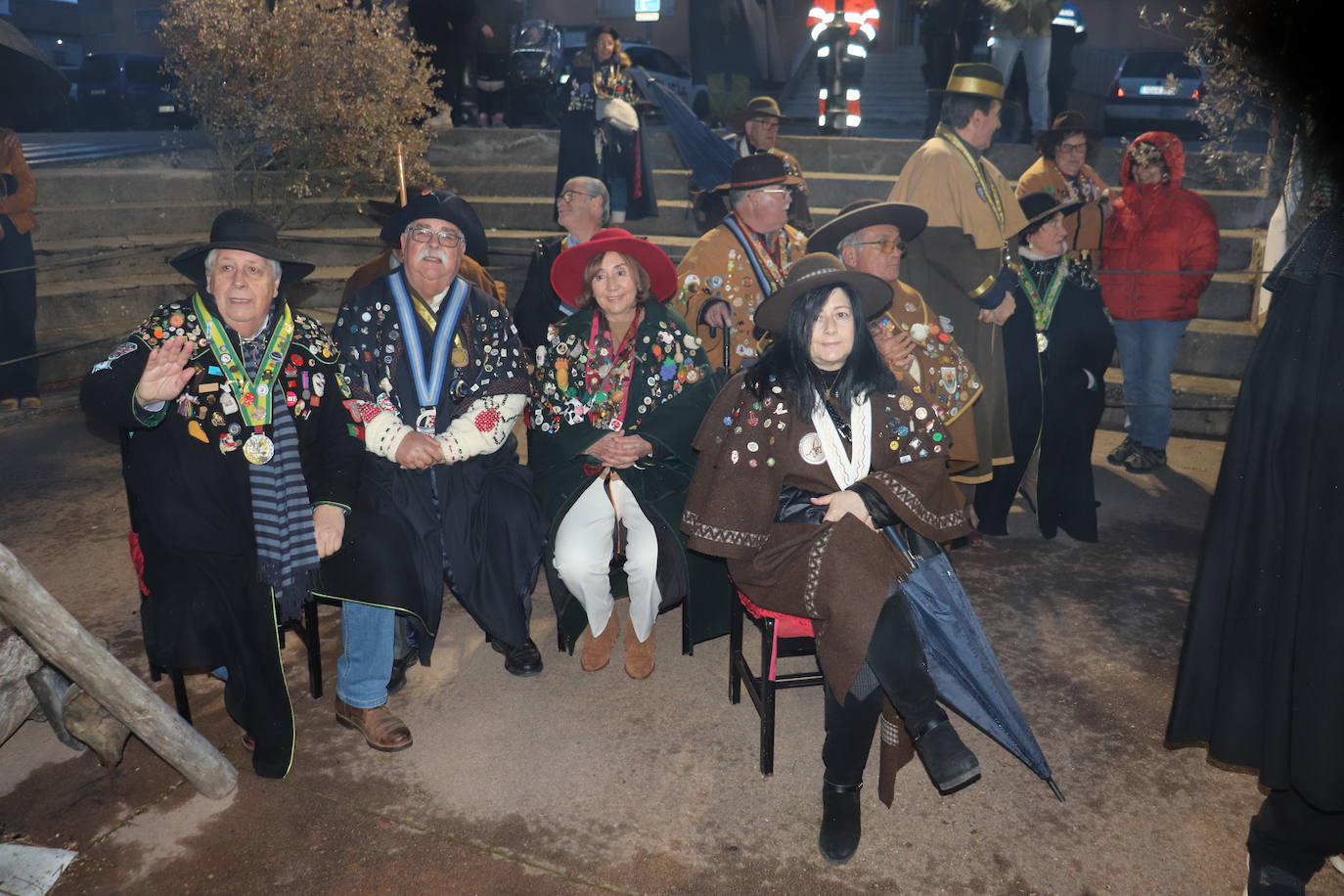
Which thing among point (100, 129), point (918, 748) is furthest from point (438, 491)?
point (100, 129)

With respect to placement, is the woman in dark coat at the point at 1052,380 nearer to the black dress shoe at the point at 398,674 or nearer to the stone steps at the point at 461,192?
the stone steps at the point at 461,192

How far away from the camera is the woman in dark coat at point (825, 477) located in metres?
3.39

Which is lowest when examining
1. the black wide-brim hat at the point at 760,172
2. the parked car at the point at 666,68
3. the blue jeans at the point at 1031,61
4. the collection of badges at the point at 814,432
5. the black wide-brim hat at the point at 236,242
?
the collection of badges at the point at 814,432

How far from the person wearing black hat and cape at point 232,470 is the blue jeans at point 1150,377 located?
5229 mm

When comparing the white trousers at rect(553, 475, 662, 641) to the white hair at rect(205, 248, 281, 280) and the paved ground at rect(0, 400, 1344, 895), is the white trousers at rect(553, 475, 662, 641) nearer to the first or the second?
the paved ground at rect(0, 400, 1344, 895)

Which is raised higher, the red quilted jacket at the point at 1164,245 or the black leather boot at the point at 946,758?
the red quilted jacket at the point at 1164,245

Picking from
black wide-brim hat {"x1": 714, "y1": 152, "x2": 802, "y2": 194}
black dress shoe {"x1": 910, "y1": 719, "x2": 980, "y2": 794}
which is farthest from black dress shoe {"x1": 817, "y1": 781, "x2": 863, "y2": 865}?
black wide-brim hat {"x1": 714, "y1": 152, "x2": 802, "y2": 194}

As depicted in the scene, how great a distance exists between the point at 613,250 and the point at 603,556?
1.30 m

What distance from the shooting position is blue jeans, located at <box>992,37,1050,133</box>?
1002 centimetres

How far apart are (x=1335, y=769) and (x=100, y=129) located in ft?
73.8

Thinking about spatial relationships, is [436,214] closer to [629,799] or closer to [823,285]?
[823,285]

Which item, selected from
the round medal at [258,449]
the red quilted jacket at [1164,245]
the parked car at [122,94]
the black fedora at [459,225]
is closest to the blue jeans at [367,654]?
the round medal at [258,449]

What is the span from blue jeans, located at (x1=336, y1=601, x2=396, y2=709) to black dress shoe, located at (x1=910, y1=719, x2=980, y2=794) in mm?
1937

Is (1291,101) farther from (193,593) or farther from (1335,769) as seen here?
(193,593)
